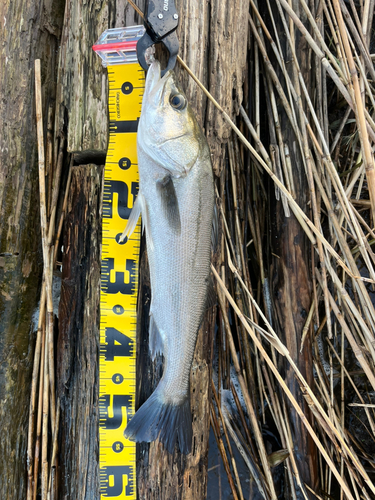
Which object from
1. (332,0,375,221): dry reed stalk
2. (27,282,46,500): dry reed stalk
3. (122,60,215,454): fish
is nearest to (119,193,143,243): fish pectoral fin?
(122,60,215,454): fish

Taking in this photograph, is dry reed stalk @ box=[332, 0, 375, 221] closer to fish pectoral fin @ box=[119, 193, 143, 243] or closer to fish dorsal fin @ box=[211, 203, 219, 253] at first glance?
fish dorsal fin @ box=[211, 203, 219, 253]

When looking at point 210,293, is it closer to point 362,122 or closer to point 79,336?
point 79,336

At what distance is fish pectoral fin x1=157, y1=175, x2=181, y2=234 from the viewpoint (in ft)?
5.18

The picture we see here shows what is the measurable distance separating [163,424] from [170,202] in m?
1.01

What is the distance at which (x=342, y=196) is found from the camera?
6.46 ft

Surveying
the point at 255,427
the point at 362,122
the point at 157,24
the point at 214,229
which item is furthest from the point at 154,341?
the point at 157,24

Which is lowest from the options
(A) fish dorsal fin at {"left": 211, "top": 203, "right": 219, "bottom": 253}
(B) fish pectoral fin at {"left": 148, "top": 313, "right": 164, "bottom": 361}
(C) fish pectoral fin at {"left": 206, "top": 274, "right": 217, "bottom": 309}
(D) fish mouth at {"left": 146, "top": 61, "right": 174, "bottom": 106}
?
(B) fish pectoral fin at {"left": 148, "top": 313, "right": 164, "bottom": 361}

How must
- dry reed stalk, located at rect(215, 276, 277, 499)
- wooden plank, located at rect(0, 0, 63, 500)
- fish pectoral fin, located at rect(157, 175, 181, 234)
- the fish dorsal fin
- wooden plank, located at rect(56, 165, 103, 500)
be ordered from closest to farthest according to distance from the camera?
fish pectoral fin, located at rect(157, 175, 181, 234) < the fish dorsal fin < wooden plank, located at rect(56, 165, 103, 500) < wooden plank, located at rect(0, 0, 63, 500) < dry reed stalk, located at rect(215, 276, 277, 499)

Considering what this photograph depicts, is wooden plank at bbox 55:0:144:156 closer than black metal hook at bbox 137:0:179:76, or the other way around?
black metal hook at bbox 137:0:179:76

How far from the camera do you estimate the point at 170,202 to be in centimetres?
158

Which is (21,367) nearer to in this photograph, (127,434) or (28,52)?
(127,434)

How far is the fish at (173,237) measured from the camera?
5.22ft

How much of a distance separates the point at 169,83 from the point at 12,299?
1.40m

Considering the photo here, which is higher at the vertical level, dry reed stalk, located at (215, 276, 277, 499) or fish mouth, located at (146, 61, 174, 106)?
fish mouth, located at (146, 61, 174, 106)
